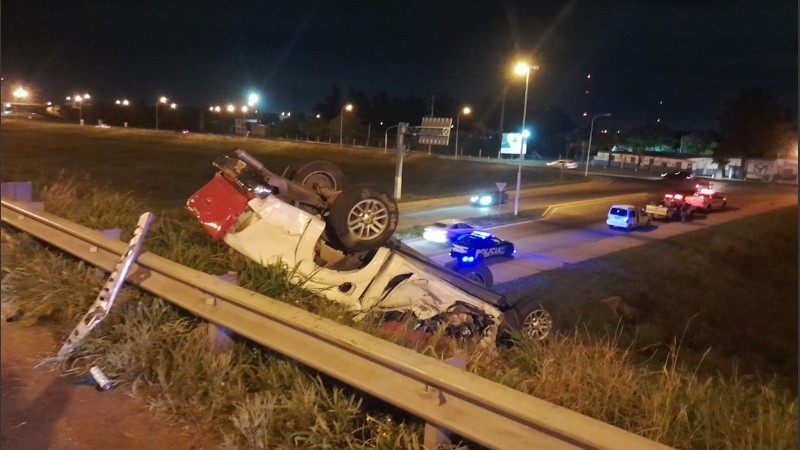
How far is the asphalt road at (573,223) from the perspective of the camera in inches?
969

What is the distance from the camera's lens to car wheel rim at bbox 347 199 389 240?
17.9ft

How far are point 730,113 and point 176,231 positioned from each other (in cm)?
10384

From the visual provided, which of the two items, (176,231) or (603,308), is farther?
(603,308)

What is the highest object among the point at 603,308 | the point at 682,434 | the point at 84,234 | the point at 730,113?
the point at 730,113

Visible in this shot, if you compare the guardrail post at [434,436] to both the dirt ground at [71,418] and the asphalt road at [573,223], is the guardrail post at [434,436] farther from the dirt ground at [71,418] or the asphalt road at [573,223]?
the asphalt road at [573,223]

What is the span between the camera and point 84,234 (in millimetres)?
5555

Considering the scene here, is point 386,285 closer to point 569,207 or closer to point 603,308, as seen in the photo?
point 603,308

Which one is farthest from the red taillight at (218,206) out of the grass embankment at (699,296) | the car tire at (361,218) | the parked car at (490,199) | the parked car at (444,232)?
the parked car at (490,199)

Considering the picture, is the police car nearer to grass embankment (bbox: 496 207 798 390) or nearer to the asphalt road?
the asphalt road

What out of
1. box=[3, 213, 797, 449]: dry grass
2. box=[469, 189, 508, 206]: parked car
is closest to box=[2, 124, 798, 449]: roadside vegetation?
box=[3, 213, 797, 449]: dry grass

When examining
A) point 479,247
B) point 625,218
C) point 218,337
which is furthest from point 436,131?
point 218,337

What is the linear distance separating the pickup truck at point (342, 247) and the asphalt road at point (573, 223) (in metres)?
15.4

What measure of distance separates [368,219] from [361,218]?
Result: 7 centimetres

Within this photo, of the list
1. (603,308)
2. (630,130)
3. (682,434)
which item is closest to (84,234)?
(682,434)
